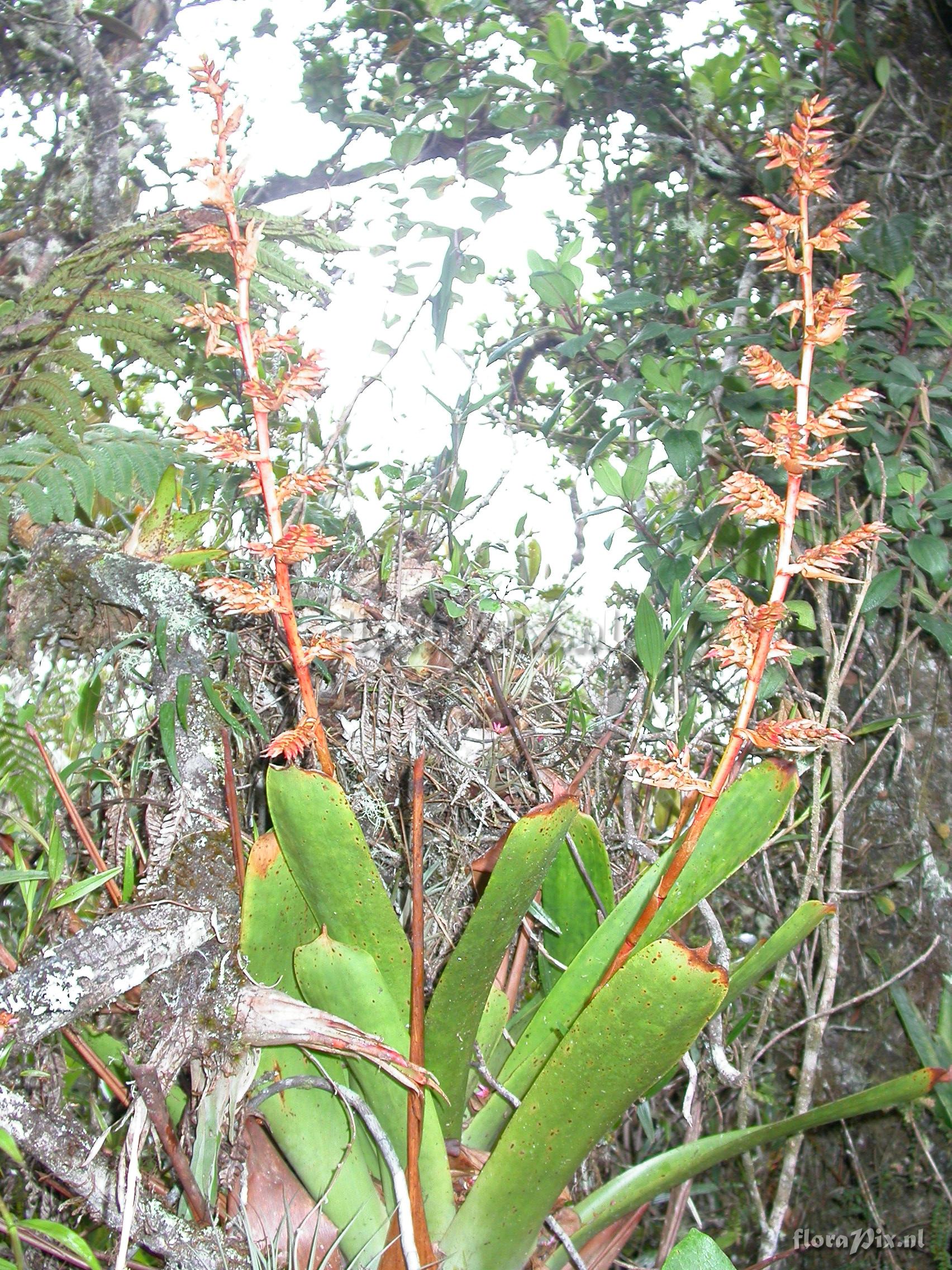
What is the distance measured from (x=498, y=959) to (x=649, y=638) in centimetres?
45

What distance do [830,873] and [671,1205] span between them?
473 millimetres

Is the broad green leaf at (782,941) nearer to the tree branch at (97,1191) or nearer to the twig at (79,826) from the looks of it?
the tree branch at (97,1191)

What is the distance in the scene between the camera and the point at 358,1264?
2.35 feet

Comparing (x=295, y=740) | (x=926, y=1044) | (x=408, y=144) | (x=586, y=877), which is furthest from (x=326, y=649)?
(x=408, y=144)

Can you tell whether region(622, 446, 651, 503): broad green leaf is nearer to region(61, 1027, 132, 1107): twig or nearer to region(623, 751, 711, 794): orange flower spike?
region(623, 751, 711, 794): orange flower spike

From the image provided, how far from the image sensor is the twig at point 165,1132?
634 mm

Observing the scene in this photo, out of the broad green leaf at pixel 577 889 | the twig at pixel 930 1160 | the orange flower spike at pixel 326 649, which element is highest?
the orange flower spike at pixel 326 649

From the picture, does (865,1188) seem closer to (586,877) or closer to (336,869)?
(586,877)

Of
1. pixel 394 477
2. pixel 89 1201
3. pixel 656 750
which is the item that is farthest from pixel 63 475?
pixel 656 750

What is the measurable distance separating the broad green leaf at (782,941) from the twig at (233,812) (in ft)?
1.50

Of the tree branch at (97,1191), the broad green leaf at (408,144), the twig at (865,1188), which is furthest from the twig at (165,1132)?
the broad green leaf at (408,144)

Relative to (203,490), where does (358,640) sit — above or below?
below

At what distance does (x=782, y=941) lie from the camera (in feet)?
2.69

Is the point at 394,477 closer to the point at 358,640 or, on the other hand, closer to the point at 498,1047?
the point at 358,640
